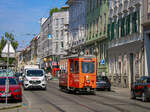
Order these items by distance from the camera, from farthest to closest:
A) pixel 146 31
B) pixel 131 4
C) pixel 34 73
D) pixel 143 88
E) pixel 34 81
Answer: pixel 131 4 → pixel 146 31 → pixel 34 73 → pixel 34 81 → pixel 143 88

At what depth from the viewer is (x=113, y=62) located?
45156 millimetres

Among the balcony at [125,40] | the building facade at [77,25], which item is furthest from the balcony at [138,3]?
the building facade at [77,25]

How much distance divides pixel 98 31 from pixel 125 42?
1148cm

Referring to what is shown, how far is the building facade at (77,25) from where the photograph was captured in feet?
203

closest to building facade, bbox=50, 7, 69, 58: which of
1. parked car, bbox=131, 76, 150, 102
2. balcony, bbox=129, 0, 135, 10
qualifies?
balcony, bbox=129, 0, 135, 10

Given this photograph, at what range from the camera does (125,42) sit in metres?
40.4

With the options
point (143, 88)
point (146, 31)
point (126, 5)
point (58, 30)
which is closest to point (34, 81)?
point (146, 31)

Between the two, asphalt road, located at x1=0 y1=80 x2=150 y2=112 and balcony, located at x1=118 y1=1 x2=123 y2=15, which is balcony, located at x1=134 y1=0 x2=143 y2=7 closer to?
balcony, located at x1=118 y1=1 x2=123 y2=15

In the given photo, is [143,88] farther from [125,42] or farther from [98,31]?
[98,31]

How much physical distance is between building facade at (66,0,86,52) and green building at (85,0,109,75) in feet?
11.3

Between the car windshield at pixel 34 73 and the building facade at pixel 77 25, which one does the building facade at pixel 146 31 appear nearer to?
the car windshield at pixel 34 73

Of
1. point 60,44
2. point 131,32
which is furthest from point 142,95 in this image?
point 60,44

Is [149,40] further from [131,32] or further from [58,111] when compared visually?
[58,111]

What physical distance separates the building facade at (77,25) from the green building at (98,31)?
3444mm
